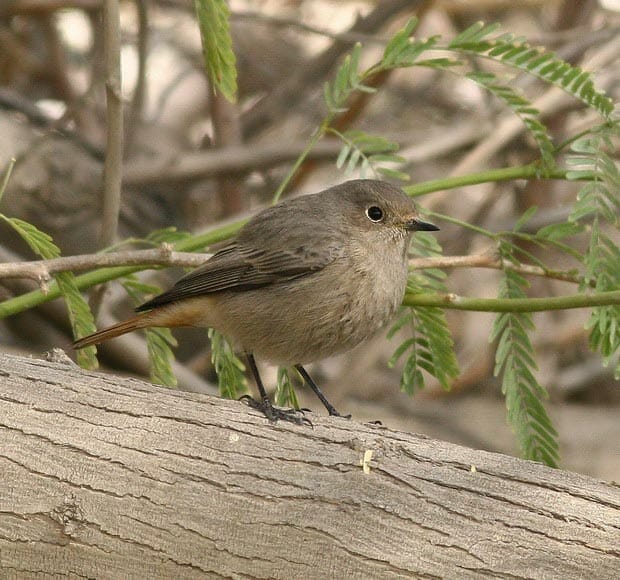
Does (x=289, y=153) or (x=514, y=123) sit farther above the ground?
(x=514, y=123)

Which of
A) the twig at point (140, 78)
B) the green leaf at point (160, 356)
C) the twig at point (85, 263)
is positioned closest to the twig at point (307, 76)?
the twig at point (140, 78)

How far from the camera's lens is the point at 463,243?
7.57 meters

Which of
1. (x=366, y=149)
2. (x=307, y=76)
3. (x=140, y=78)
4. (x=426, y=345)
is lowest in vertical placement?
(x=426, y=345)

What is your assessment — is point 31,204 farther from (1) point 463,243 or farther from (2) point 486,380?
(2) point 486,380

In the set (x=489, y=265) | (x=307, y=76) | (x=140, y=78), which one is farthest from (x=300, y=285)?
(x=307, y=76)

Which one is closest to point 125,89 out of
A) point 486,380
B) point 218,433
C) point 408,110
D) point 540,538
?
point 408,110

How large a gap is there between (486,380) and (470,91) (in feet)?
9.71

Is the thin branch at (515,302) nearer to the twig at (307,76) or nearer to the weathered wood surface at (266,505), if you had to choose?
the weathered wood surface at (266,505)

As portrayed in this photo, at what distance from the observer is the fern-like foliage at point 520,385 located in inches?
146

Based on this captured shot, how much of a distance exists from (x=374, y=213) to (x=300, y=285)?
51cm

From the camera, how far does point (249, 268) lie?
405 centimetres

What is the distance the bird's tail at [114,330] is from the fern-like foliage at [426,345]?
0.97 meters

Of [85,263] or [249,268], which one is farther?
[249,268]

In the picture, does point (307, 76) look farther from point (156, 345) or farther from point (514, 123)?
point (156, 345)
